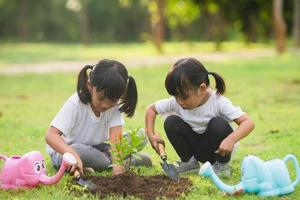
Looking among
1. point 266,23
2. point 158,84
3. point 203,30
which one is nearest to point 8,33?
point 203,30

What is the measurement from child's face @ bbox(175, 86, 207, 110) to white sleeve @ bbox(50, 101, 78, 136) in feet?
2.77

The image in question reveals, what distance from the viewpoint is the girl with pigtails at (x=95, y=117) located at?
14.8 feet

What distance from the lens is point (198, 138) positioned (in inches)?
199

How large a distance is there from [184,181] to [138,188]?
0.42 metres

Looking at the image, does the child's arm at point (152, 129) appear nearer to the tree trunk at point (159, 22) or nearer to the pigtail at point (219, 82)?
the pigtail at point (219, 82)

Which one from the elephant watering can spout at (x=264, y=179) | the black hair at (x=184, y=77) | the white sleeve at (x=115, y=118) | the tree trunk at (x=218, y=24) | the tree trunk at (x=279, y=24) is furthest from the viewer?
the tree trunk at (x=218, y=24)

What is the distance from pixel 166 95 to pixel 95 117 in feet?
20.5

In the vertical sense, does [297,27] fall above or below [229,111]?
below

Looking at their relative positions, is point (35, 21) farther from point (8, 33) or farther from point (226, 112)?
point (226, 112)

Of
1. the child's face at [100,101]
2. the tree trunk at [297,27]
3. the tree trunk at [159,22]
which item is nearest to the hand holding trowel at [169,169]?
the child's face at [100,101]

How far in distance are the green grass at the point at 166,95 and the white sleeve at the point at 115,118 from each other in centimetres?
48

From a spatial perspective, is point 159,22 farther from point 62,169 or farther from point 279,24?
point 62,169

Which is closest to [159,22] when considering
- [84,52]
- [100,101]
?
[84,52]

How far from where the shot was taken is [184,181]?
4508mm
